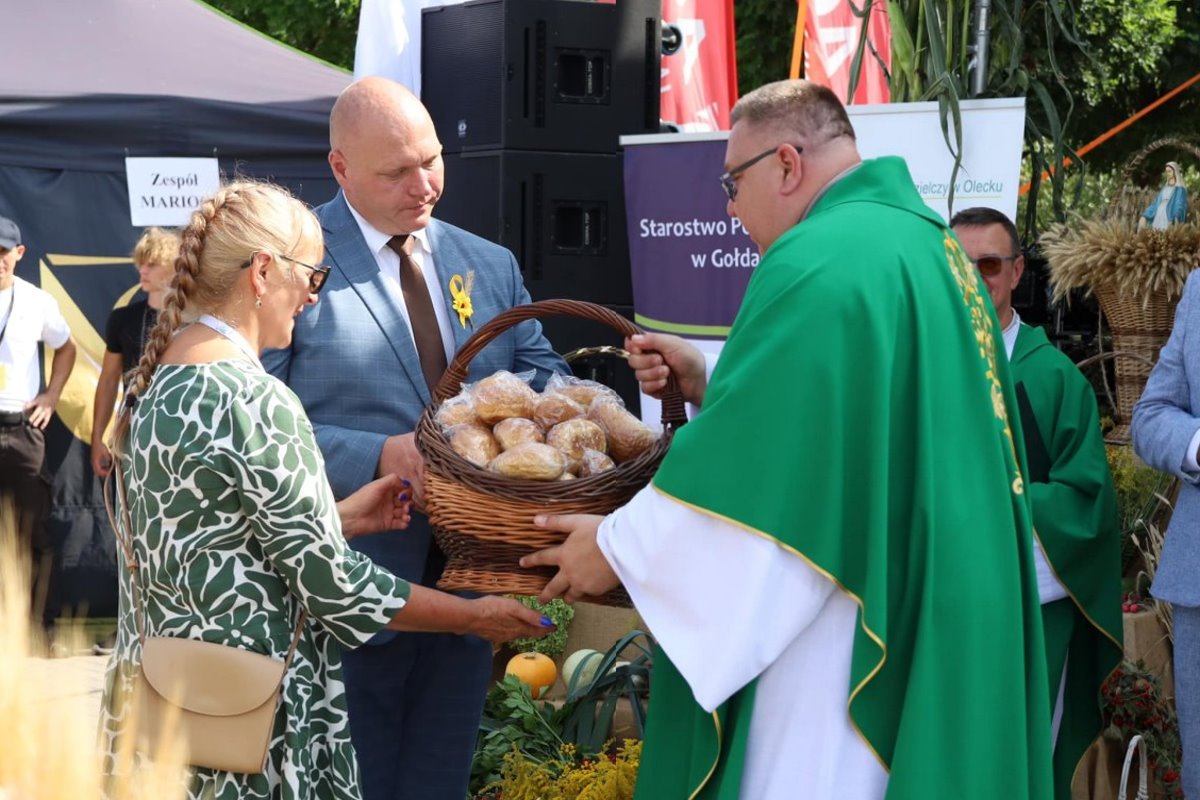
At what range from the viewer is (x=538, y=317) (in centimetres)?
272

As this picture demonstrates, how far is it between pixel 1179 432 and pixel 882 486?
1.49 metres

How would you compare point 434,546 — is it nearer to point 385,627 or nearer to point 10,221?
point 385,627

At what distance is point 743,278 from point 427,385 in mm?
2401

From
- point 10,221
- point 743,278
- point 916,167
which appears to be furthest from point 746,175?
point 10,221

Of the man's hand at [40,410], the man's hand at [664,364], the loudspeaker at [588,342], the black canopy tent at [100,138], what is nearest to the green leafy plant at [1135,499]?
the loudspeaker at [588,342]

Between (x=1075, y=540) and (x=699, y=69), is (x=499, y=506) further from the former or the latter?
(x=699, y=69)

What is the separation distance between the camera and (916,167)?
4.76m

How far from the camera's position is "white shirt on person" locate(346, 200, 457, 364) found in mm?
3125

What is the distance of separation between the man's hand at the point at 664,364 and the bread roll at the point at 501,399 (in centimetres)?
23

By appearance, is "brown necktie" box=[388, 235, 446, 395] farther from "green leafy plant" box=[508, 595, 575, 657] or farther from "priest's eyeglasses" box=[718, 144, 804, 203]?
"green leafy plant" box=[508, 595, 575, 657]

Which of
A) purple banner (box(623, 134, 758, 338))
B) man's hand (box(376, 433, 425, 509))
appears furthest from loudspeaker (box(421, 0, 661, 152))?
man's hand (box(376, 433, 425, 509))

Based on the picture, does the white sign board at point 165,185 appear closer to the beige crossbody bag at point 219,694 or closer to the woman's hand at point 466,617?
the woman's hand at point 466,617

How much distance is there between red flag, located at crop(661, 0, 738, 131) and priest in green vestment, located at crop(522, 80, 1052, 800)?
5.32 metres

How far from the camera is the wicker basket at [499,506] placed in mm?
2447
